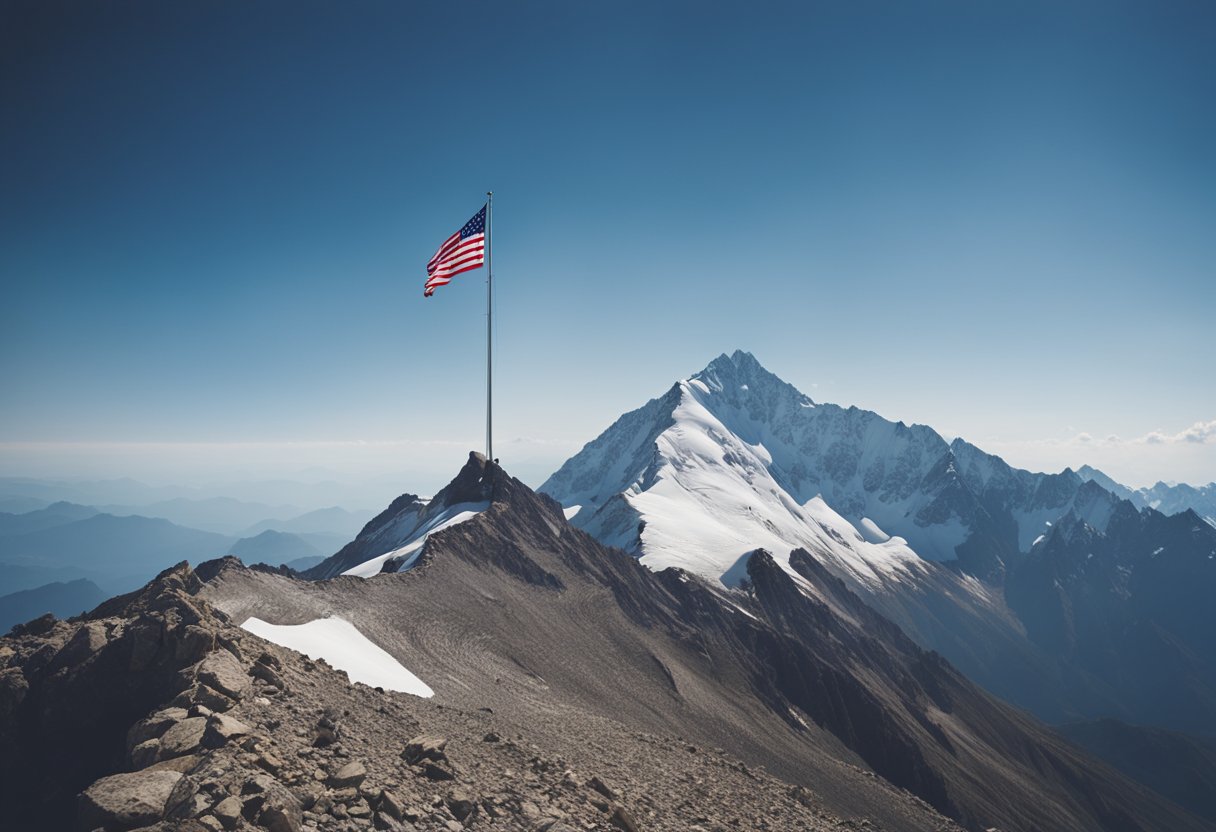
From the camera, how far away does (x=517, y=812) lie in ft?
65.9

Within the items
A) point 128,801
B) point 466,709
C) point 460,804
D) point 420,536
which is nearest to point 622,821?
point 460,804

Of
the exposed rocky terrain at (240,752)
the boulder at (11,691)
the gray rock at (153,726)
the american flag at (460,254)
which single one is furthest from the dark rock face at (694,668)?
the american flag at (460,254)

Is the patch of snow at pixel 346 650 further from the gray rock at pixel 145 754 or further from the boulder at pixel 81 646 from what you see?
the gray rock at pixel 145 754

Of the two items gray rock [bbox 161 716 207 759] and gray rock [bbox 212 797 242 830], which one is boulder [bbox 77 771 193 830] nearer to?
gray rock [bbox 212 797 242 830]

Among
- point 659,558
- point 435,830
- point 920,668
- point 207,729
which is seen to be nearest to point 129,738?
point 207,729

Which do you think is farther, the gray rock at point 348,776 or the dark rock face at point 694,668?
the dark rock face at point 694,668

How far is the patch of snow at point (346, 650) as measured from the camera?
37056 millimetres

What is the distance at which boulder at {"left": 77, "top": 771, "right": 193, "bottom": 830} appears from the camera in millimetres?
13656

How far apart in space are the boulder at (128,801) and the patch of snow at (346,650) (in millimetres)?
21334

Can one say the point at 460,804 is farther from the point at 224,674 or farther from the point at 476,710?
the point at 476,710

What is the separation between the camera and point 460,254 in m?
50.9

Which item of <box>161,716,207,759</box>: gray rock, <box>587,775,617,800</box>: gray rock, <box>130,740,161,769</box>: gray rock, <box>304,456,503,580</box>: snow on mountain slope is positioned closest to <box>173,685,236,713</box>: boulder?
<box>161,716,207,759</box>: gray rock

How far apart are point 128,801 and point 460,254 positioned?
137 feet

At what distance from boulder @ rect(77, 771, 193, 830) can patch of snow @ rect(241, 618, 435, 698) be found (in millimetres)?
21334
